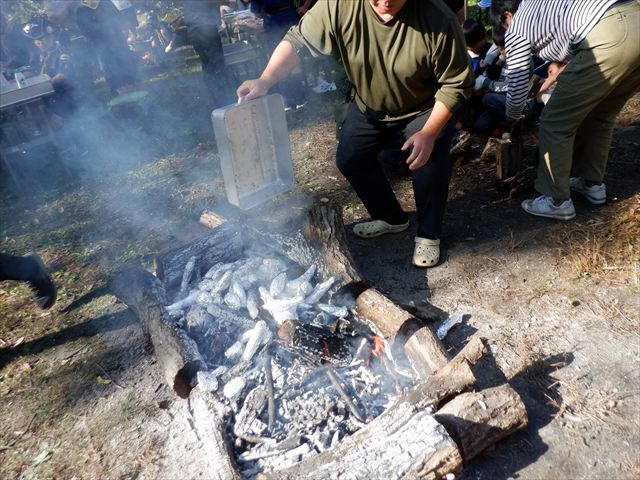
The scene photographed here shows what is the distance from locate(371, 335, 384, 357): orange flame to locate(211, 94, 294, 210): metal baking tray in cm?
135

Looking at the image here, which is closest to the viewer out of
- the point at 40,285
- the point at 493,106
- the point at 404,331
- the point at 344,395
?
the point at 344,395

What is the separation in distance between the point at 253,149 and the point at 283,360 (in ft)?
4.89

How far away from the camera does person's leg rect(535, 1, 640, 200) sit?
293 cm

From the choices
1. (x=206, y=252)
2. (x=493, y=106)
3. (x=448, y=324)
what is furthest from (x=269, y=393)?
(x=493, y=106)

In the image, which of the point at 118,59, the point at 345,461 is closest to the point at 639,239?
the point at 345,461

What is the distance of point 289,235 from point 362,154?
810mm

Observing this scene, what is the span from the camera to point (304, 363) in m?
2.52

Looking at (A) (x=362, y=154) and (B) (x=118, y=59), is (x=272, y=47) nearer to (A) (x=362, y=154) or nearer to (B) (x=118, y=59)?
(B) (x=118, y=59)

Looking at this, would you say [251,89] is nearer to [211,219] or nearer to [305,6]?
[211,219]

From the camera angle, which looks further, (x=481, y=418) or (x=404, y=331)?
(x=404, y=331)

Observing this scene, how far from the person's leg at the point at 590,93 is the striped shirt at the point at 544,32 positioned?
93 mm

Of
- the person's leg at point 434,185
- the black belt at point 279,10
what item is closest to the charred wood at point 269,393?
the person's leg at point 434,185

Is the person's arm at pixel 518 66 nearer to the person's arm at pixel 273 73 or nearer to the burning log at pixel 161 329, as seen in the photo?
the person's arm at pixel 273 73

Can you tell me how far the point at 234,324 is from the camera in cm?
281
